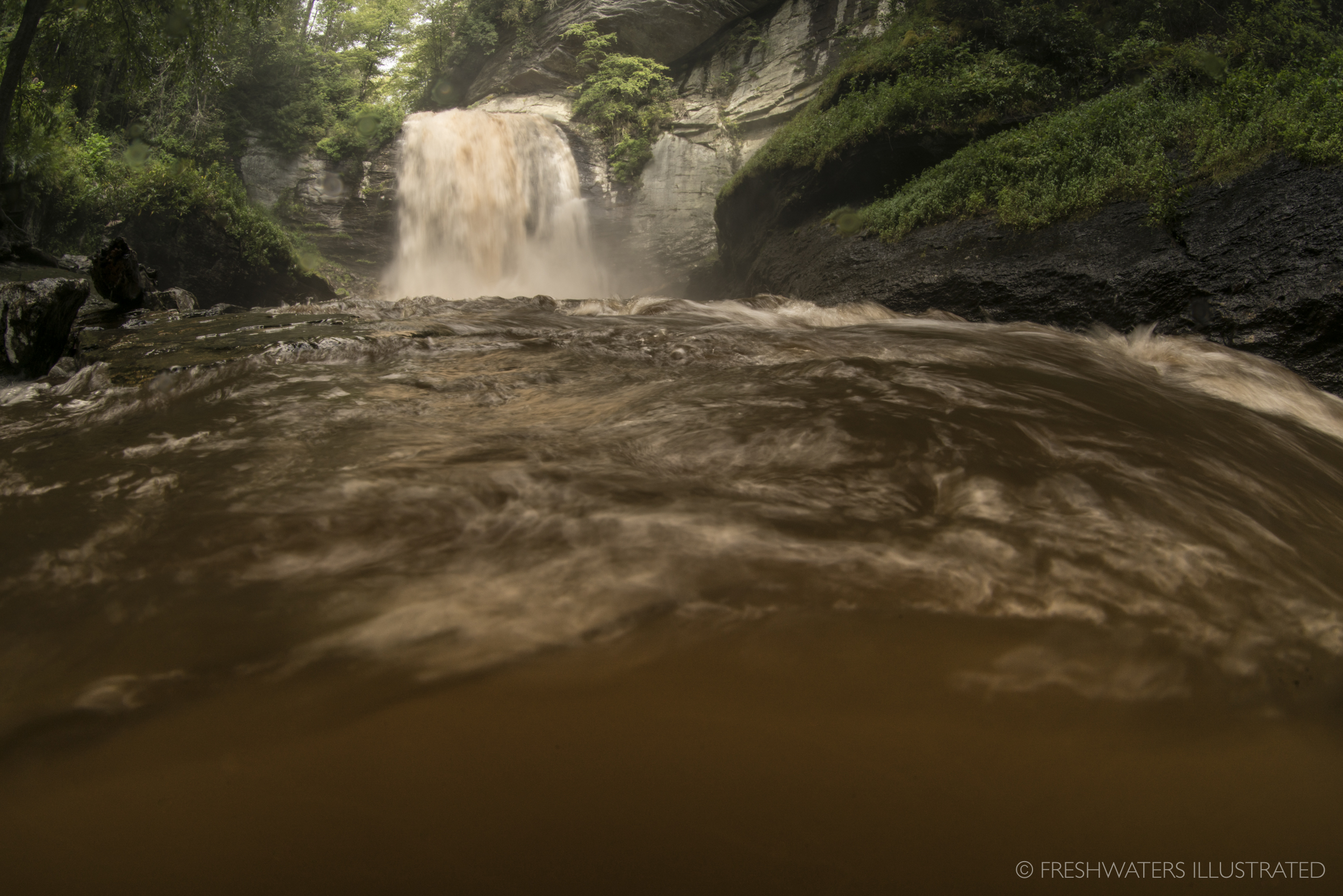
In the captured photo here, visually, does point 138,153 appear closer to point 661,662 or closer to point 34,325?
point 34,325

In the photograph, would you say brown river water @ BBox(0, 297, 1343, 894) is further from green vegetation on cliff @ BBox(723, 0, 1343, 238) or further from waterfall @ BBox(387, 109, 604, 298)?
waterfall @ BBox(387, 109, 604, 298)

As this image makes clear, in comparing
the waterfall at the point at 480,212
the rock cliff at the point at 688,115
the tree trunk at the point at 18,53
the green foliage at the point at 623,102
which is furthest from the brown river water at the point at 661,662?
the green foliage at the point at 623,102

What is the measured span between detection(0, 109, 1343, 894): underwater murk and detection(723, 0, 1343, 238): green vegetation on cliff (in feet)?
17.4

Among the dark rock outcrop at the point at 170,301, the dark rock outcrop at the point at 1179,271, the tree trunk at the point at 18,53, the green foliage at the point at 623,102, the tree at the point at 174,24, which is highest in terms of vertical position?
the green foliage at the point at 623,102

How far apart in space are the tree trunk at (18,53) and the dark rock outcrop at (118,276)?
3.89 m

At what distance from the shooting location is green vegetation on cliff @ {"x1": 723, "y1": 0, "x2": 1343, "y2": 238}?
617cm

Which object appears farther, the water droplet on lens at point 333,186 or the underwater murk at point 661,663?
the water droplet on lens at point 333,186

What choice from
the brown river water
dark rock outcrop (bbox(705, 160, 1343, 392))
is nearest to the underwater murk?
the brown river water

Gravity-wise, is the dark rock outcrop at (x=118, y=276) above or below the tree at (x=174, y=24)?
below

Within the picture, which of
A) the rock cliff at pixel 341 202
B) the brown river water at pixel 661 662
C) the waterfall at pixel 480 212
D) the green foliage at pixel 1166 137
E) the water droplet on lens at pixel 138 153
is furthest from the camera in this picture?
the rock cliff at pixel 341 202

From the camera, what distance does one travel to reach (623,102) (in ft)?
Answer: 65.4

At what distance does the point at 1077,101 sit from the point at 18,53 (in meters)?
16.2

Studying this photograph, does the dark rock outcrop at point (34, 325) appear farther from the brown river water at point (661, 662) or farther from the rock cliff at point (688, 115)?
the rock cliff at point (688, 115)

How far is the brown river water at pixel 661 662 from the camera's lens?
1.01 metres
